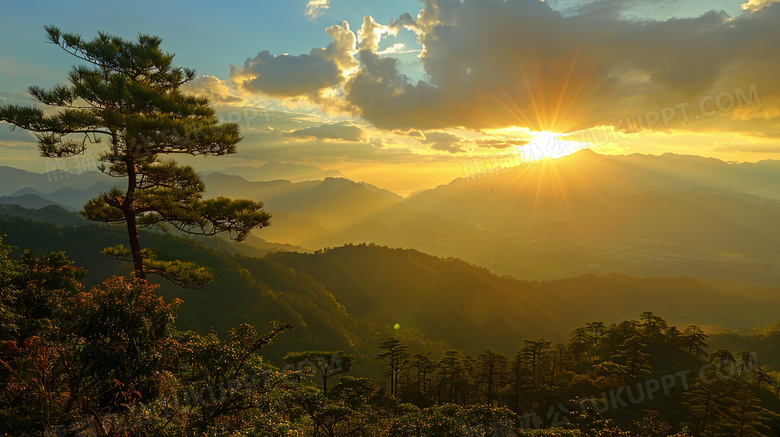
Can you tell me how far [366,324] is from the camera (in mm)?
113188

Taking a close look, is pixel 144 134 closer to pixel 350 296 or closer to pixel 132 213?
pixel 132 213

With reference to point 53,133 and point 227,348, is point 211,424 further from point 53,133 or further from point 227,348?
point 53,133

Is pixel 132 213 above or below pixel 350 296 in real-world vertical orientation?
above

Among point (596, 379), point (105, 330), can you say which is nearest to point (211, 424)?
point (105, 330)

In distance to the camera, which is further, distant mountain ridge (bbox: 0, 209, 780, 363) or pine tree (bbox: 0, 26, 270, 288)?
distant mountain ridge (bbox: 0, 209, 780, 363)

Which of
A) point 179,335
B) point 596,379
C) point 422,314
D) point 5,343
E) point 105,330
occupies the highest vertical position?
point 105,330

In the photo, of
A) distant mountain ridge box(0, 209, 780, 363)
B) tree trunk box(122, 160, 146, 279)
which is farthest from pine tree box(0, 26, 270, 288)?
distant mountain ridge box(0, 209, 780, 363)

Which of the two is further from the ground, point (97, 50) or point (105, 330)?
point (97, 50)

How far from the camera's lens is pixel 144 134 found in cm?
1438

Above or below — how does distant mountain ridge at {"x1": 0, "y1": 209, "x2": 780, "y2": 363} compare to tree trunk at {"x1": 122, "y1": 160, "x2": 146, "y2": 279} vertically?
below

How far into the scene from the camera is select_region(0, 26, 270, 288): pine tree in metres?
14.0

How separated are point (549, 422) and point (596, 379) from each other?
9.32 metres

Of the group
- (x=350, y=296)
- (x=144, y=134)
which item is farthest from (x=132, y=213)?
(x=350, y=296)

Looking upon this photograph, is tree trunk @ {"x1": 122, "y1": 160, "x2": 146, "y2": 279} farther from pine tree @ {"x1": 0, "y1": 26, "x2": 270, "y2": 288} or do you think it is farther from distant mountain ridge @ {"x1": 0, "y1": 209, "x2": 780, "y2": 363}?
distant mountain ridge @ {"x1": 0, "y1": 209, "x2": 780, "y2": 363}
